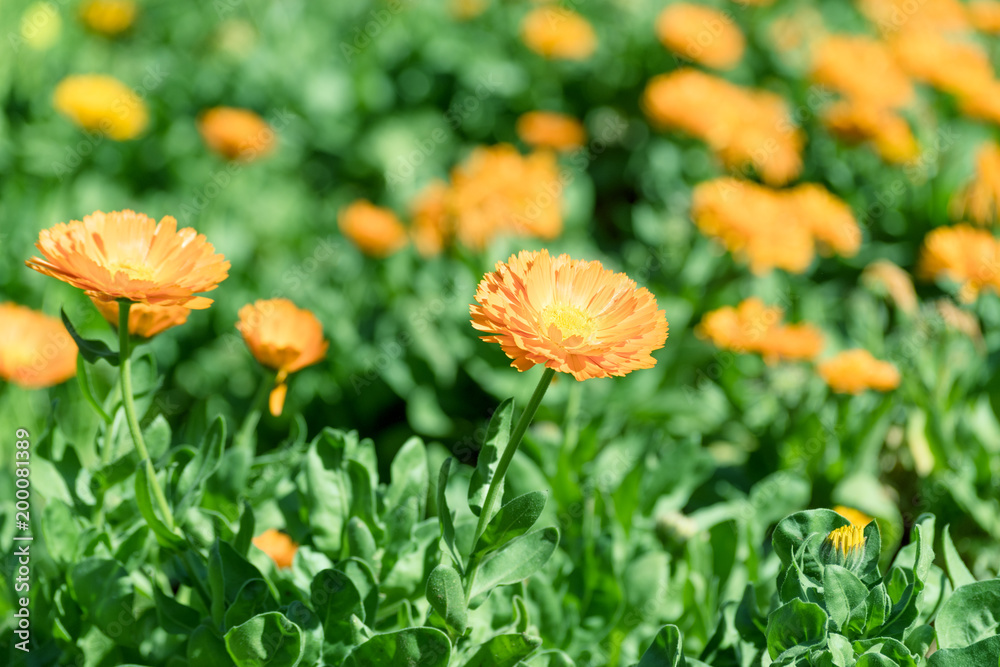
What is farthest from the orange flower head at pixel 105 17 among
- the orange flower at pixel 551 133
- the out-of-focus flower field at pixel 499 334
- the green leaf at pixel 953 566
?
the green leaf at pixel 953 566

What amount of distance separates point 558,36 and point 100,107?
1.76m

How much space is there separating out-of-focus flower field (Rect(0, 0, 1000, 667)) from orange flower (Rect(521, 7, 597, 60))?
0.02m

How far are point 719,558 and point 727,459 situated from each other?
0.71 meters

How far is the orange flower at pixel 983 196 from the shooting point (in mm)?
2939

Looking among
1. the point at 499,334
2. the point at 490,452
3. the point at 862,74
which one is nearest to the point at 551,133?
the point at 862,74

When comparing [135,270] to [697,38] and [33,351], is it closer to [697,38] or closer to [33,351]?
[33,351]

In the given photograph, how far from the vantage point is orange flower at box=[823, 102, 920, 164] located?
124 inches

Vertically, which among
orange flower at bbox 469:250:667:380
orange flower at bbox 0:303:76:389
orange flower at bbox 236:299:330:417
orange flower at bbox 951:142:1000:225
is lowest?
orange flower at bbox 0:303:76:389

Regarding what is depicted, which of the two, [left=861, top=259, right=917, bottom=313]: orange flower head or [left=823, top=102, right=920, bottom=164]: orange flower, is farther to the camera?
[left=823, top=102, right=920, bottom=164]: orange flower

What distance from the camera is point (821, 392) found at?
7.63ft

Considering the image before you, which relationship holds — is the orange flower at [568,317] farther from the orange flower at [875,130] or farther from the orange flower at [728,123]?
the orange flower at [875,130]

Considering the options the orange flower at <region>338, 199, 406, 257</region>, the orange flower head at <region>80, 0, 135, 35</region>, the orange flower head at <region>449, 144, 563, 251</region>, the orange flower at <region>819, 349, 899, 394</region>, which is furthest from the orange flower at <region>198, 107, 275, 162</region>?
the orange flower at <region>819, 349, 899, 394</region>

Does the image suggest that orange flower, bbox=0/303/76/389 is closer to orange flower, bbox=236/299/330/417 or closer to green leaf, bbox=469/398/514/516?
orange flower, bbox=236/299/330/417

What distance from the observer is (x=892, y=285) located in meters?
2.66
